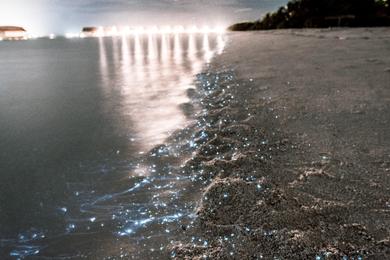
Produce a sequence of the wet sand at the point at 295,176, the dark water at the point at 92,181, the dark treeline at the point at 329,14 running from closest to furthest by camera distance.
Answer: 1. the wet sand at the point at 295,176
2. the dark water at the point at 92,181
3. the dark treeline at the point at 329,14

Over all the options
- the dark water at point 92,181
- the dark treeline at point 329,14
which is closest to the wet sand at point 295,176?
the dark water at point 92,181

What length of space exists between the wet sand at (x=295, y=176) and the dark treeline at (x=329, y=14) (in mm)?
31222

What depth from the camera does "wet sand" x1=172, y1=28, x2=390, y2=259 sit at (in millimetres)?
1538

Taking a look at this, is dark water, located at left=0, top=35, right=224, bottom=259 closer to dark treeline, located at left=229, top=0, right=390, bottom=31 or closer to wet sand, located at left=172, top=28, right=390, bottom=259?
wet sand, located at left=172, top=28, right=390, bottom=259

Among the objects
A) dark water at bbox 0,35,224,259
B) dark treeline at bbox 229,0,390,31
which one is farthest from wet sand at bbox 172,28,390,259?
dark treeline at bbox 229,0,390,31

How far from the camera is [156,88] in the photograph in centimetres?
619

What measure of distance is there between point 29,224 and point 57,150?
1.18 m

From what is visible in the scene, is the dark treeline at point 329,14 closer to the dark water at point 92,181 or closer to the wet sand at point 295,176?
the wet sand at point 295,176

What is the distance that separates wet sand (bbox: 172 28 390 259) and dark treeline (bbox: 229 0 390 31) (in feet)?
102

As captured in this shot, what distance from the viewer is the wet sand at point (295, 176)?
1.54 metres

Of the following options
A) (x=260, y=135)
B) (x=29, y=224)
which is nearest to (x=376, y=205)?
(x=260, y=135)

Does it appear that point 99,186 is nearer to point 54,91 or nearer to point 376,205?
point 376,205

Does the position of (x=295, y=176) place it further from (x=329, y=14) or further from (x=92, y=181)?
(x=329, y=14)

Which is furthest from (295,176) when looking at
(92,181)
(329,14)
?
(329,14)
